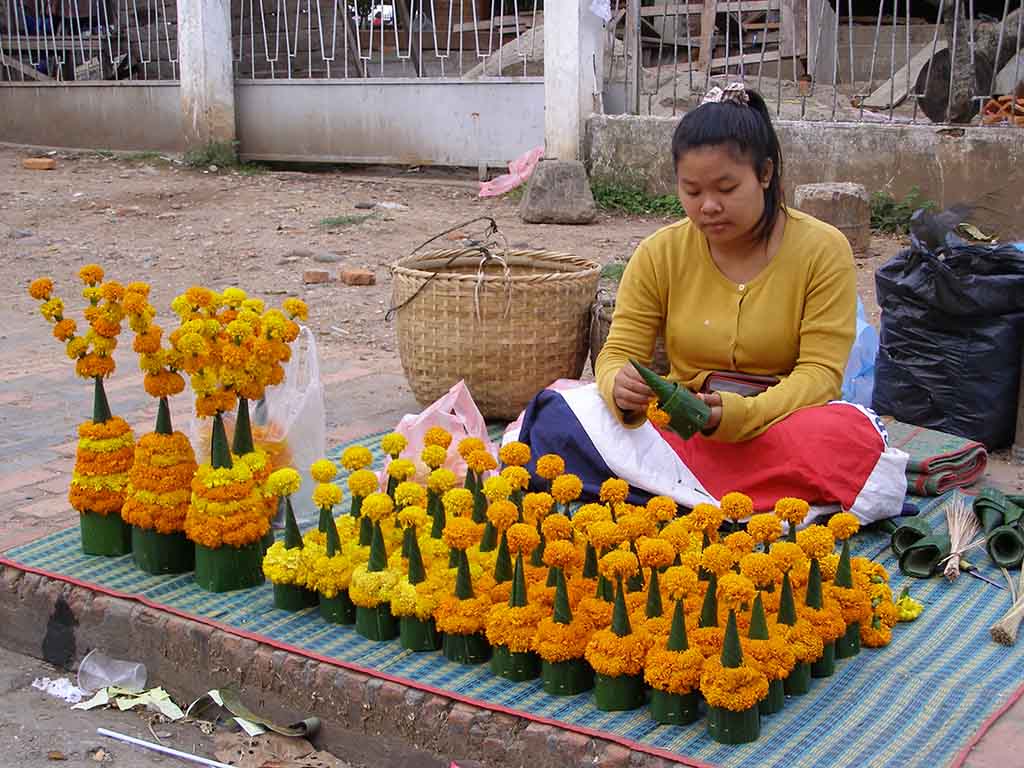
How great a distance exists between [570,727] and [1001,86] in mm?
8656

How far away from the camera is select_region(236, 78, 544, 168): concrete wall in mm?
9703

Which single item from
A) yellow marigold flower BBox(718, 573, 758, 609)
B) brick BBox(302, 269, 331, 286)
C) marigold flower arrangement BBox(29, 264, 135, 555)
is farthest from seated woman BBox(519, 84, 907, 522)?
brick BBox(302, 269, 331, 286)

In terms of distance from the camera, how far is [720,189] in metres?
2.87

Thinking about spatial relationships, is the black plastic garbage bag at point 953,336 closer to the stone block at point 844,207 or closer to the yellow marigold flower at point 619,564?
the yellow marigold flower at point 619,564

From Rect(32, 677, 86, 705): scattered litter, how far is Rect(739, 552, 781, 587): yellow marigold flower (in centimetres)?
158

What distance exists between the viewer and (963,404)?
4.06 m

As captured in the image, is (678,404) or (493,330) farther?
(493,330)

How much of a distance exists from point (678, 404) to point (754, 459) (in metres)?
0.45

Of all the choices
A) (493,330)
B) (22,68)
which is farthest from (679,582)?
(22,68)

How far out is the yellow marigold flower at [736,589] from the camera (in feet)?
7.08

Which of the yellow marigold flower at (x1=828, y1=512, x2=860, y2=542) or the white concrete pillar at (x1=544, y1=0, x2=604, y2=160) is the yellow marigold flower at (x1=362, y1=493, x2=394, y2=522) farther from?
the white concrete pillar at (x1=544, y1=0, x2=604, y2=160)

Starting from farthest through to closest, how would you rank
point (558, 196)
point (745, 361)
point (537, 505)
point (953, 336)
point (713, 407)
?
point (558, 196), point (953, 336), point (745, 361), point (713, 407), point (537, 505)

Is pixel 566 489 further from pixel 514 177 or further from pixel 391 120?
pixel 391 120

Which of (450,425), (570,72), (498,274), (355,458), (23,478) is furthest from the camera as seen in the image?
(570,72)
